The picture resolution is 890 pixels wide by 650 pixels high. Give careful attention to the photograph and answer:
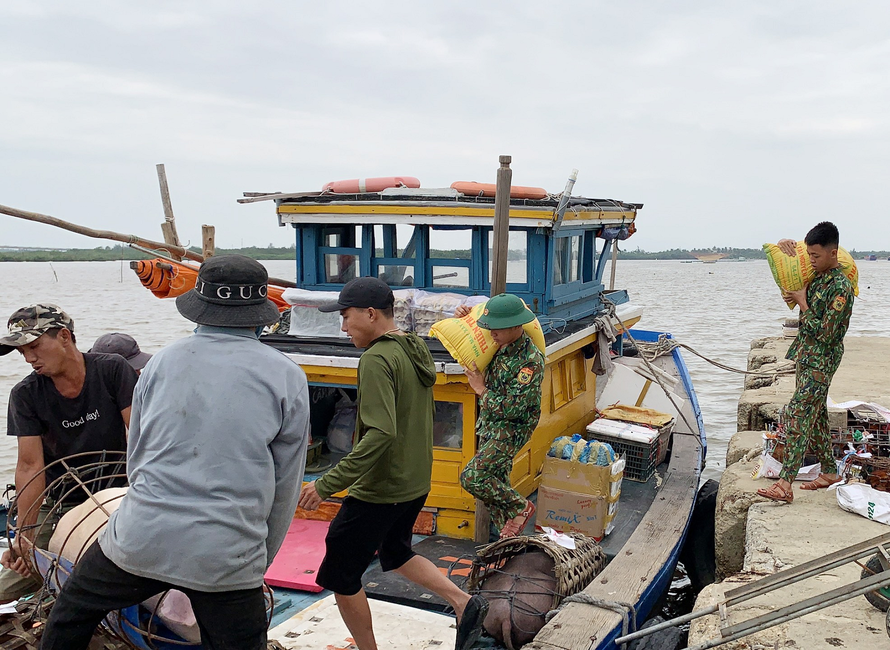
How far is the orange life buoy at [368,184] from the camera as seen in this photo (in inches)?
277

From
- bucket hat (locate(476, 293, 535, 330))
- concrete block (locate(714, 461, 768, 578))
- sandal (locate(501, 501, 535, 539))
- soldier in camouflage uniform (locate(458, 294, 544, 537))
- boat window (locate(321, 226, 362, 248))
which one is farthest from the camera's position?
boat window (locate(321, 226, 362, 248))

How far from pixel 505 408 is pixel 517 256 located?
6.66 feet

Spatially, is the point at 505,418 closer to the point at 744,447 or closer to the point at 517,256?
the point at 517,256

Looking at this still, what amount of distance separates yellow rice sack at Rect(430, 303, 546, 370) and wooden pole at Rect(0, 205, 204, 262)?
3.62 m

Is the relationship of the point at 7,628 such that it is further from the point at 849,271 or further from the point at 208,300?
the point at 849,271

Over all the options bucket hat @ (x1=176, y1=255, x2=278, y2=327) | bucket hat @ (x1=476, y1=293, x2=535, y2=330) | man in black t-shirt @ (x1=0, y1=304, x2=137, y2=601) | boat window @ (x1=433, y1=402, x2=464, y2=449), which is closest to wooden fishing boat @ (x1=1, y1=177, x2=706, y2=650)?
boat window @ (x1=433, y1=402, x2=464, y2=449)

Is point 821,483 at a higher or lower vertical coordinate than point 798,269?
lower

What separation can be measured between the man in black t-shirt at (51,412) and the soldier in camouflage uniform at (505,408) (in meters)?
2.39

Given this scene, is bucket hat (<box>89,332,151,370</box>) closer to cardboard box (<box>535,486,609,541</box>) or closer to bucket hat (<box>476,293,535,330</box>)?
bucket hat (<box>476,293,535,330</box>)

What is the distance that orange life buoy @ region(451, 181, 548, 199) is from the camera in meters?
6.51

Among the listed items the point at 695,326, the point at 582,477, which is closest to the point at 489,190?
the point at 582,477

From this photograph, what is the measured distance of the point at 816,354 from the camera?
4980 mm

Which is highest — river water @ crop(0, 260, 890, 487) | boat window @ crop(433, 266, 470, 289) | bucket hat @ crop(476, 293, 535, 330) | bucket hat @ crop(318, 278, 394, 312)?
bucket hat @ crop(318, 278, 394, 312)

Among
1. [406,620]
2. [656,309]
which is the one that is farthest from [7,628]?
[656,309]
